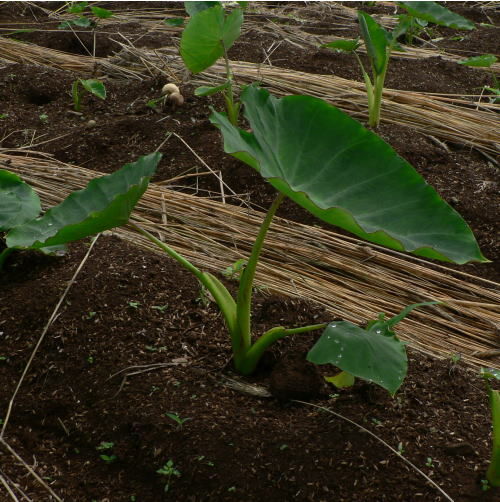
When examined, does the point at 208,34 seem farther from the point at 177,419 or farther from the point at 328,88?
the point at 177,419

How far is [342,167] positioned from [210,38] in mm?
1105

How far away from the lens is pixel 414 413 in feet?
4.94

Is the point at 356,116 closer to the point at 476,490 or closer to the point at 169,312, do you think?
the point at 169,312

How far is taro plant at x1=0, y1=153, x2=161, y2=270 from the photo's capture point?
4.33 feet

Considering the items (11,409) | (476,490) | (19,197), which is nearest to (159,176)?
(19,197)

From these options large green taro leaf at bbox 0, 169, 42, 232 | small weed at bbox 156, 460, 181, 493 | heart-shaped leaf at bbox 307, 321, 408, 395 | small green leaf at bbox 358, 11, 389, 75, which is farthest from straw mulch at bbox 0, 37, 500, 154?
small weed at bbox 156, 460, 181, 493

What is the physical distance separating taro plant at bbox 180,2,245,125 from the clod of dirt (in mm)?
1090

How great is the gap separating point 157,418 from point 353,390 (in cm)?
41

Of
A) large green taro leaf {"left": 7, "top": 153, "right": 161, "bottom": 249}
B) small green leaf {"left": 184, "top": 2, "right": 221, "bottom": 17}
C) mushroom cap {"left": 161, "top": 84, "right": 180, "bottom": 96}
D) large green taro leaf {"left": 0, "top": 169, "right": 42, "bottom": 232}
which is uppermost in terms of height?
small green leaf {"left": 184, "top": 2, "right": 221, "bottom": 17}

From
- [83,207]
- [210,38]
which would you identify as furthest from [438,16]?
[83,207]

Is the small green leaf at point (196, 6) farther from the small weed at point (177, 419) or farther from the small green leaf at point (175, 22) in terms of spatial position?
the small weed at point (177, 419)

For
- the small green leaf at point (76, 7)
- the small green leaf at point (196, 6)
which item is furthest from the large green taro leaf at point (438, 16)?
the small green leaf at point (76, 7)

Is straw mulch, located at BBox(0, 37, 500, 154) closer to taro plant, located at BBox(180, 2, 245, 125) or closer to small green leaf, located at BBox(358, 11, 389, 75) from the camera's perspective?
small green leaf, located at BBox(358, 11, 389, 75)

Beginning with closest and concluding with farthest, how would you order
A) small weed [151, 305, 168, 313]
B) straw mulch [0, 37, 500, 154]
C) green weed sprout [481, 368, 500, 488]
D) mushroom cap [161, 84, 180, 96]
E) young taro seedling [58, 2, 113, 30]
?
green weed sprout [481, 368, 500, 488]
small weed [151, 305, 168, 313]
straw mulch [0, 37, 500, 154]
mushroom cap [161, 84, 180, 96]
young taro seedling [58, 2, 113, 30]
